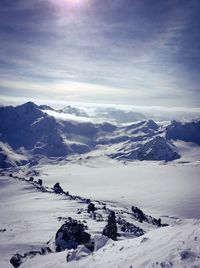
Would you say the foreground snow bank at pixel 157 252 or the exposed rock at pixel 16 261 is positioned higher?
the foreground snow bank at pixel 157 252

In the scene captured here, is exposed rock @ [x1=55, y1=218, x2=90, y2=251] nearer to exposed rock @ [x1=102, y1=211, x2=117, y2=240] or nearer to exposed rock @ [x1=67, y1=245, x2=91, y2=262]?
exposed rock @ [x1=102, y1=211, x2=117, y2=240]

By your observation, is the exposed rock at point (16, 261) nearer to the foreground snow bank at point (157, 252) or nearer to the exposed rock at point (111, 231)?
the foreground snow bank at point (157, 252)

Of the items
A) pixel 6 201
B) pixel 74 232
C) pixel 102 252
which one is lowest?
pixel 6 201

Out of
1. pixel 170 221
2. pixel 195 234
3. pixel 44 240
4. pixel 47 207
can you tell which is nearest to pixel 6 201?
pixel 47 207

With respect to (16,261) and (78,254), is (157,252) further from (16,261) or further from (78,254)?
(16,261)

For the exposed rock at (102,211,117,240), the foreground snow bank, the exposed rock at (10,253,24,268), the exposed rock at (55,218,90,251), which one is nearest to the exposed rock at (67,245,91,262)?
the foreground snow bank

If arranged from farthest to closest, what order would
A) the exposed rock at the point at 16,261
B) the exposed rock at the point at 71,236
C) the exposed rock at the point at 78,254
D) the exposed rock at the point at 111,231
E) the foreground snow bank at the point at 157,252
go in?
the exposed rock at the point at 111,231
the exposed rock at the point at 71,236
the exposed rock at the point at 16,261
the exposed rock at the point at 78,254
the foreground snow bank at the point at 157,252

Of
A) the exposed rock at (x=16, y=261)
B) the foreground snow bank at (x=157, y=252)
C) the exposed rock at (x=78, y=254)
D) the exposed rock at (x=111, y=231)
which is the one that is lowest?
the exposed rock at (x=111, y=231)

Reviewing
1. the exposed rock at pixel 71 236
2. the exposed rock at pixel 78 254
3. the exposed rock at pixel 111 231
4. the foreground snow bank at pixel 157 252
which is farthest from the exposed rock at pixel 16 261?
the exposed rock at pixel 111 231

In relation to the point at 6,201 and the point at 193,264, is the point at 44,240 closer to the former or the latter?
the point at 193,264

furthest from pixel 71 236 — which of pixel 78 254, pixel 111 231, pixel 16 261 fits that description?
pixel 78 254
